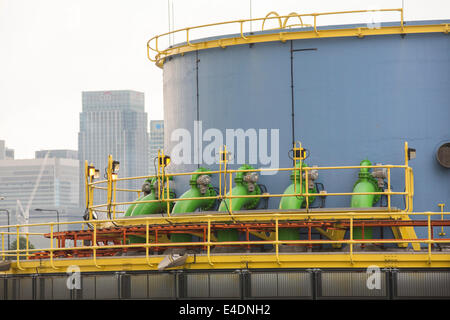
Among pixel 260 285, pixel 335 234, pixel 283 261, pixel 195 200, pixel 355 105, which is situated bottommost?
pixel 260 285

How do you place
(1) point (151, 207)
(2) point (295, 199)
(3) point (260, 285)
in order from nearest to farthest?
(3) point (260, 285) < (2) point (295, 199) < (1) point (151, 207)

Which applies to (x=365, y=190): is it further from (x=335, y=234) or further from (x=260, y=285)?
(x=260, y=285)

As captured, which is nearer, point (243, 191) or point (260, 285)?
point (260, 285)

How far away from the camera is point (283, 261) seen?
1780 centimetres

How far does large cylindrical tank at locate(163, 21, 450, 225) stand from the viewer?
68.6ft

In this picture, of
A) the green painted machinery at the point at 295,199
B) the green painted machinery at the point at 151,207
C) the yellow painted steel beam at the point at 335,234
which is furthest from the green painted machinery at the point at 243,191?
the green painted machinery at the point at 151,207

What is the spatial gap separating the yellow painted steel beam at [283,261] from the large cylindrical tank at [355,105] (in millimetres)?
3549

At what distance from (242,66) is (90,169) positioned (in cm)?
506

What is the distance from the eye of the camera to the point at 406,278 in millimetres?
17172

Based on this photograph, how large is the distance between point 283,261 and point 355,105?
5.26 metres

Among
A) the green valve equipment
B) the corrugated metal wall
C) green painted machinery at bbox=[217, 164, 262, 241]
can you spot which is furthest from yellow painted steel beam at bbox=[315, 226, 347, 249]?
the green valve equipment

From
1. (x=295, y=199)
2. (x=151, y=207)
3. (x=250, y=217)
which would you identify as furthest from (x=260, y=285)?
(x=151, y=207)

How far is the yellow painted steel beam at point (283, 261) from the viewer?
17312 mm

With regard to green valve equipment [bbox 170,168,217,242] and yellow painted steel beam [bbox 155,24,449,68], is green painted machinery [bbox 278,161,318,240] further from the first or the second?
yellow painted steel beam [bbox 155,24,449,68]
